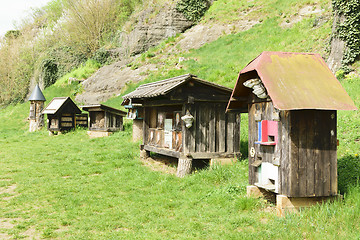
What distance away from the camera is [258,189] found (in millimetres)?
6500

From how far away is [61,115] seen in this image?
64.2 ft

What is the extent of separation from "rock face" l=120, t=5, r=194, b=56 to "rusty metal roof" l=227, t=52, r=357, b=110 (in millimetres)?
24973

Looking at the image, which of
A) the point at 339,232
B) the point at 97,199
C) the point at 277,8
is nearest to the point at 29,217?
the point at 97,199

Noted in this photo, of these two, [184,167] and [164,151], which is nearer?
[184,167]

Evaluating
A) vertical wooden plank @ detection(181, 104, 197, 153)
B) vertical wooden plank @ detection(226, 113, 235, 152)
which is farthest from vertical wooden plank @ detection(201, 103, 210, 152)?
vertical wooden plank @ detection(226, 113, 235, 152)

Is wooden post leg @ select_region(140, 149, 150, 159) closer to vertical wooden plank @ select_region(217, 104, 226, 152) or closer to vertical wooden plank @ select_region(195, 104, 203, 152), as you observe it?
vertical wooden plank @ select_region(195, 104, 203, 152)

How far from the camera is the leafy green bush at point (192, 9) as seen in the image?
98.8ft

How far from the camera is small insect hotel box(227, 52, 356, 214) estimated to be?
18.1 feet

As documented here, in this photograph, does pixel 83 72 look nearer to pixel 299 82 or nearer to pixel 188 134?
pixel 188 134

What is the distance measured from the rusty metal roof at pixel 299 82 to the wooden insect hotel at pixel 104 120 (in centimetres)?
1193

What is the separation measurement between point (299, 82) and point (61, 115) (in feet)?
55.1

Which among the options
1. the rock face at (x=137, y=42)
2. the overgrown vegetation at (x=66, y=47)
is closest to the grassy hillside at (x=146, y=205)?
the rock face at (x=137, y=42)

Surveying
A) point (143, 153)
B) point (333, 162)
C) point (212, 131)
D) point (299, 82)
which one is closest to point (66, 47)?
point (143, 153)

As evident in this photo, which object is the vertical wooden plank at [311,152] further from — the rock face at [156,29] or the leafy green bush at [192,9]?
the leafy green bush at [192,9]
